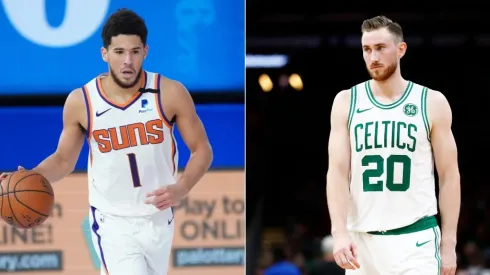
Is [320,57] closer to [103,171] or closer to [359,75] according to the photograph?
[359,75]

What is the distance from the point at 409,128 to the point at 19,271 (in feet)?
9.83

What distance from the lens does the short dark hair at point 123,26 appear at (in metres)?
6.04

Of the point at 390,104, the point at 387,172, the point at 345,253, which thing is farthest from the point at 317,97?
the point at 345,253

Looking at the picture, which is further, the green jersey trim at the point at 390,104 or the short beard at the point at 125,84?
the short beard at the point at 125,84

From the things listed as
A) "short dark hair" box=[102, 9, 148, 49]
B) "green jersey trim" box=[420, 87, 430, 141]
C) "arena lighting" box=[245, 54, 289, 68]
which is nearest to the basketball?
"short dark hair" box=[102, 9, 148, 49]

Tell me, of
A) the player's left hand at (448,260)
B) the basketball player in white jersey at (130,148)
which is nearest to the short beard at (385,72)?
the player's left hand at (448,260)

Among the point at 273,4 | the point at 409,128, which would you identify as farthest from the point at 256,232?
the point at 409,128

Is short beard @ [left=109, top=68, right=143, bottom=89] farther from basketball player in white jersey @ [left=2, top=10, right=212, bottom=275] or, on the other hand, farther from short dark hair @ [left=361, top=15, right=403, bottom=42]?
short dark hair @ [left=361, top=15, right=403, bottom=42]

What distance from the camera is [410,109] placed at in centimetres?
512

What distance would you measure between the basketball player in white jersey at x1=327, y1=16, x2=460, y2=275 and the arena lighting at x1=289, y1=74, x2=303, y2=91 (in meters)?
7.88

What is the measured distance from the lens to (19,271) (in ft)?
21.8

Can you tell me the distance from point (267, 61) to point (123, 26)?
6.44 m

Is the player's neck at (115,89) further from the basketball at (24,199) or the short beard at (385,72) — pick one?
the short beard at (385,72)

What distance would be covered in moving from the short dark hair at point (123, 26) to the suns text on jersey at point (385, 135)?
5.38 feet
